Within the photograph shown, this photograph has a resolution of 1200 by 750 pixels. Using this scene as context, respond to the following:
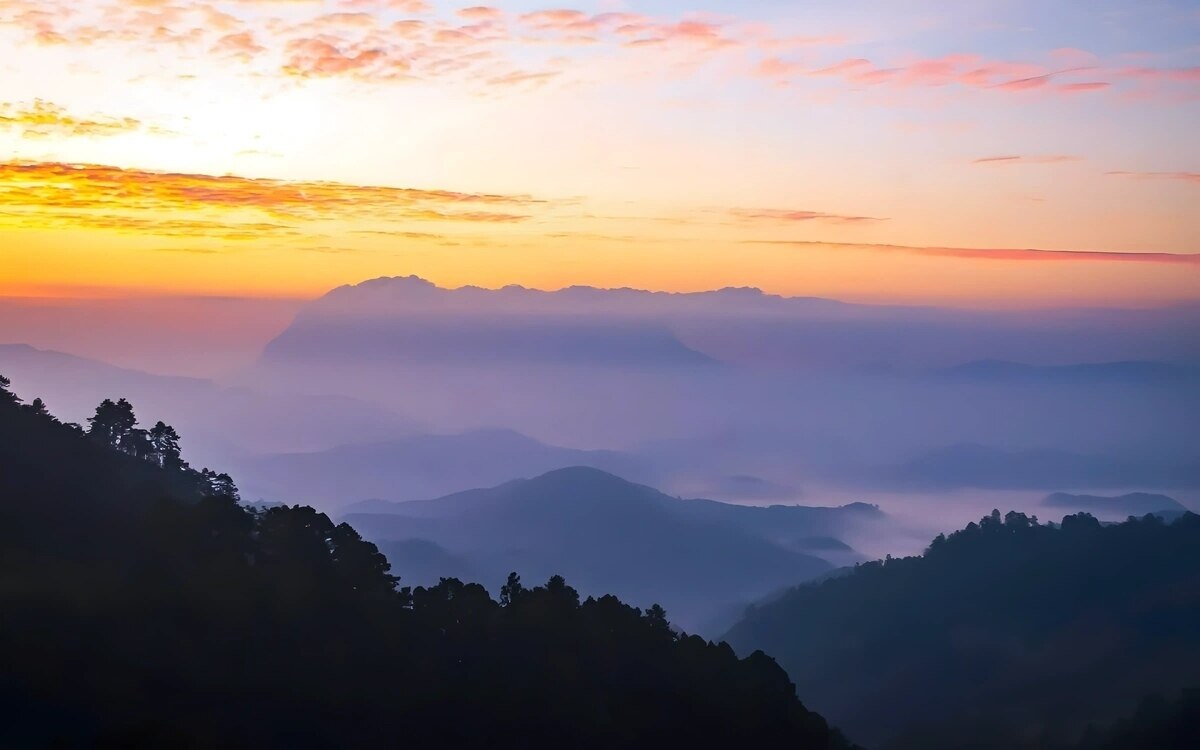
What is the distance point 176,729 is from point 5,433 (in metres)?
37.0

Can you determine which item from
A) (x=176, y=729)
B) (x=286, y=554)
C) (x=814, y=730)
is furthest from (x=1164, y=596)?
(x=176, y=729)

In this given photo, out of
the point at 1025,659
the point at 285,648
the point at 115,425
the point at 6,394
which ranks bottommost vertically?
the point at 1025,659

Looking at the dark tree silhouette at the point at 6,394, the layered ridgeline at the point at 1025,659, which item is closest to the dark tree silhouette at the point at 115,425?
the dark tree silhouette at the point at 6,394

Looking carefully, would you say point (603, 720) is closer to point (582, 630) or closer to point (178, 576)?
point (582, 630)

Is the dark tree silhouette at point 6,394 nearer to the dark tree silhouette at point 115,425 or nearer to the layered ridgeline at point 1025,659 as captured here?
the dark tree silhouette at point 115,425

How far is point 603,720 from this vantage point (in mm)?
54406

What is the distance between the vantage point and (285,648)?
163ft

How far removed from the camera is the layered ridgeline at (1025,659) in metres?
142

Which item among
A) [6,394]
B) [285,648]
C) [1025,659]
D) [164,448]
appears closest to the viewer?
[285,648]

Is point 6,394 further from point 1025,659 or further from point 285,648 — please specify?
point 1025,659

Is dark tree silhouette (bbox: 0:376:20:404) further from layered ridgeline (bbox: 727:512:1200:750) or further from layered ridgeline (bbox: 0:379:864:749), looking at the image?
layered ridgeline (bbox: 727:512:1200:750)

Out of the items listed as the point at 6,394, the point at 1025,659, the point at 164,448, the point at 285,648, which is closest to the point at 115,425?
the point at 164,448

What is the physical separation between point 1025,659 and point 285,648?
485ft

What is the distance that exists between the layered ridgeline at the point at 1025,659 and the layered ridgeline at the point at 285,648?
89569 mm
